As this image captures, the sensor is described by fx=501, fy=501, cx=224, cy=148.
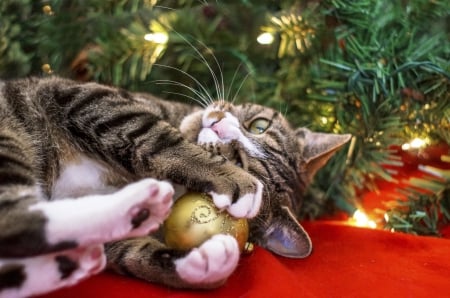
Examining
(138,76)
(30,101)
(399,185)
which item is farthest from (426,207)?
(30,101)

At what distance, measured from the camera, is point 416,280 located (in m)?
0.99

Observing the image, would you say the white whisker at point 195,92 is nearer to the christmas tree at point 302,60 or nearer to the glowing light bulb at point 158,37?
the christmas tree at point 302,60

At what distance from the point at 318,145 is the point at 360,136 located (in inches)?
7.4

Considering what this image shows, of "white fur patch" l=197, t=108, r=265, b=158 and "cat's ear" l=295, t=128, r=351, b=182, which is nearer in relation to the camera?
"white fur patch" l=197, t=108, r=265, b=158

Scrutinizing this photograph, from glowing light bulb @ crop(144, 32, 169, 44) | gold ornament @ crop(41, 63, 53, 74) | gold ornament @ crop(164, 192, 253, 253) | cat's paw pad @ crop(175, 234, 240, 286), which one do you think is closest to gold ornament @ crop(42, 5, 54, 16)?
gold ornament @ crop(41, 63, 53, 74)

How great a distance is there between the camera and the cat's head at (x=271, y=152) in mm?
1124

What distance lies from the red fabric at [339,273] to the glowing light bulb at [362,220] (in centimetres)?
17

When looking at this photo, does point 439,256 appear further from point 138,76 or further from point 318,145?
point 138,76

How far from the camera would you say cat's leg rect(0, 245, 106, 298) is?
691mm

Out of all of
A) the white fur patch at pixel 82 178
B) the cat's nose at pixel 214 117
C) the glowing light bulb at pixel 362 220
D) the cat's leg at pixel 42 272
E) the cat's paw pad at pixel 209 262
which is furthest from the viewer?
the glowing light bulb at pixel 362 220

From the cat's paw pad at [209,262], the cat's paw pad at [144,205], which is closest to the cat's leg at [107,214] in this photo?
the cat's paw pad at [144,205]

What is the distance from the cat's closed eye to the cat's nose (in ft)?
0.29

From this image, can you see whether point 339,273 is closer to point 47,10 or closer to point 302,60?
point 302,60

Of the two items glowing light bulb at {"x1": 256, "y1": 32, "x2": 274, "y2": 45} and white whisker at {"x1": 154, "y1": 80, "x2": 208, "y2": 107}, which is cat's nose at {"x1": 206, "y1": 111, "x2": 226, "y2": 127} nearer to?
white whisker at {"x1": 154, "y1": 80, "x2": 208, "y2": 107}
